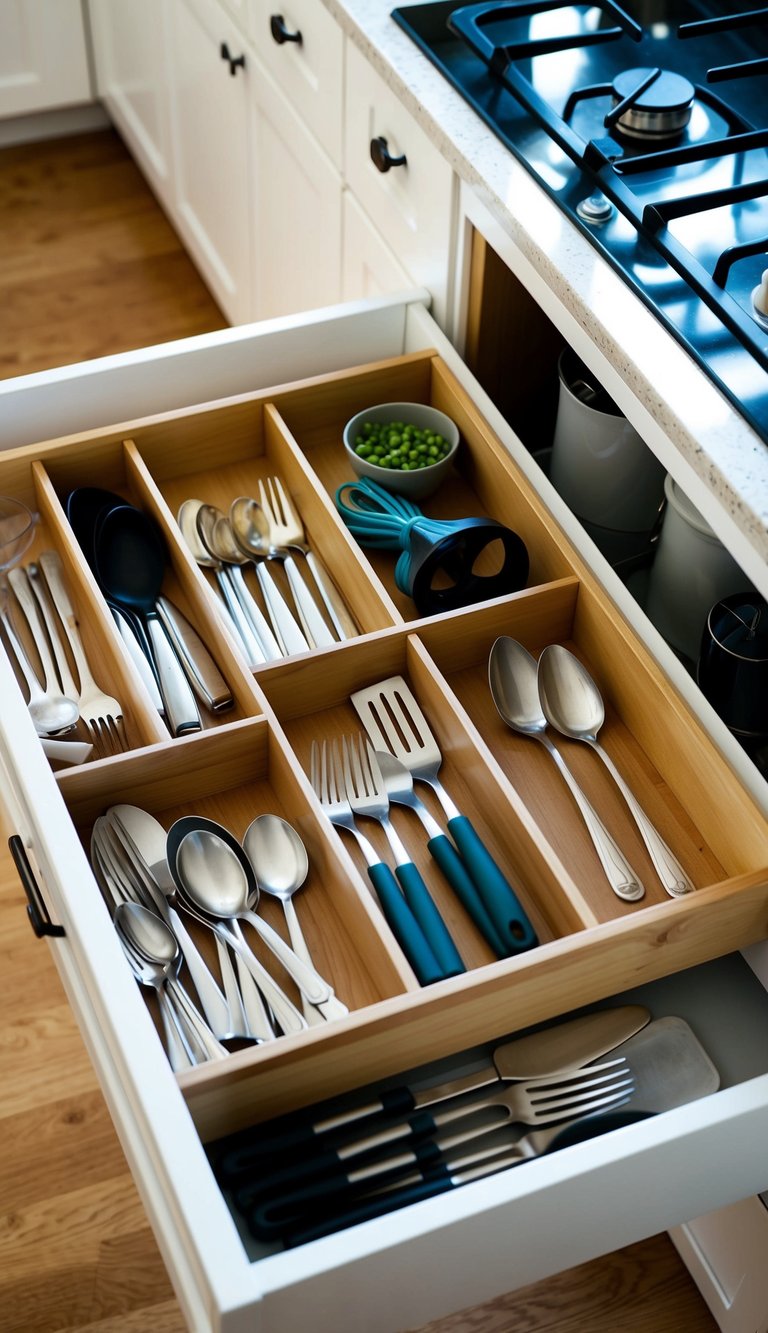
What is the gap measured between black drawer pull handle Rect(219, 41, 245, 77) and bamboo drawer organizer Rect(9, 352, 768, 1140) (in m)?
0.79

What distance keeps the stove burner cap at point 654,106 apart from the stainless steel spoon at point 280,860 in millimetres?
732

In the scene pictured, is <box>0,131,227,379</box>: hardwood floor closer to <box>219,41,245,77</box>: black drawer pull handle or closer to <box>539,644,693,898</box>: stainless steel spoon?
<box>219,41,245,77</box>: black drawer pull handle

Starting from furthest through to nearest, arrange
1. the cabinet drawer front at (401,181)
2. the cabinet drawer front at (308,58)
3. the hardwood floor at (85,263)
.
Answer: the hardwood floor at (85,263), the cabinet drawer front at (308,58), the cabinet drawer front at (401,181)

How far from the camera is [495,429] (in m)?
1.34

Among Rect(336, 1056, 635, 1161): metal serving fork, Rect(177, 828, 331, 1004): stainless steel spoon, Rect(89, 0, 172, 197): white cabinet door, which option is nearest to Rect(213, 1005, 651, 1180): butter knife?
Rect(336, 1056, 635, 1161): metal serving fork

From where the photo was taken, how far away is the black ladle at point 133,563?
127 cm

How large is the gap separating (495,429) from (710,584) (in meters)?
0.28

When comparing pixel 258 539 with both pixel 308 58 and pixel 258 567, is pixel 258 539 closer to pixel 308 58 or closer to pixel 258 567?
pixel 258 567

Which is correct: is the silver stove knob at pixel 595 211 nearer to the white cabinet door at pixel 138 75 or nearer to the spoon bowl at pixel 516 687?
the spoon bowl at pixel 516 687

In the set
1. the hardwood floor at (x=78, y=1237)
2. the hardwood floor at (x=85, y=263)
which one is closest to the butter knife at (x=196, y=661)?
the hardwood floor at (x=78, y=1237)

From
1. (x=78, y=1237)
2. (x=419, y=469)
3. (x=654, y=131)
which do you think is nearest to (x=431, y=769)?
(x=419, y=469)

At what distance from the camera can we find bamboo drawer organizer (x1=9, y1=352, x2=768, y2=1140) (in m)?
0.95

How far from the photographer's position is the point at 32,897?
1.10m

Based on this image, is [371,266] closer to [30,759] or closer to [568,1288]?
[30,759]
